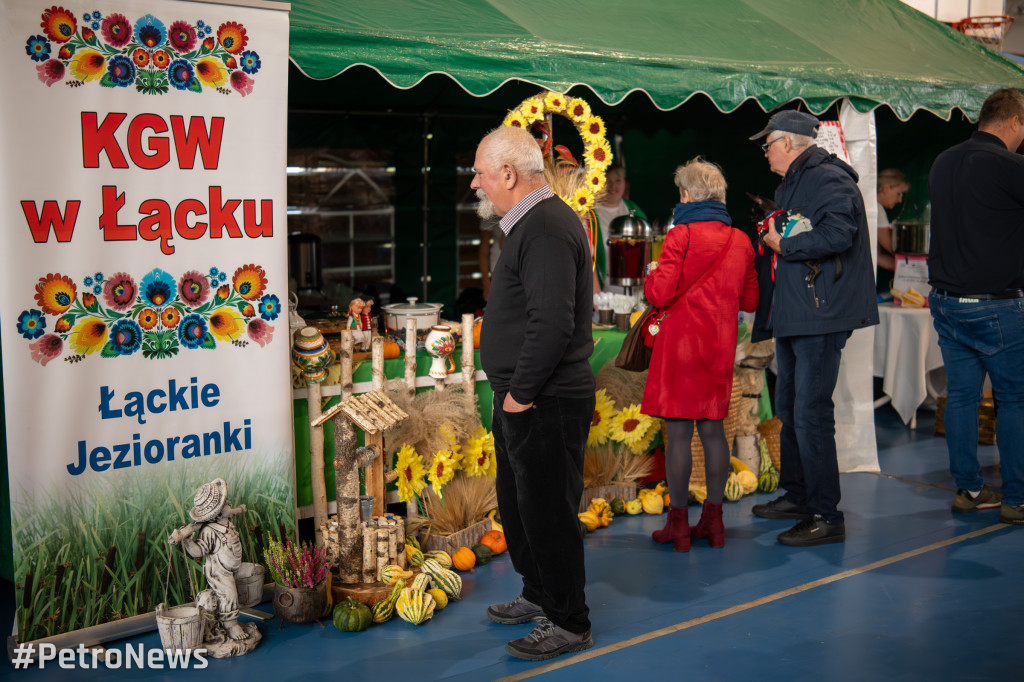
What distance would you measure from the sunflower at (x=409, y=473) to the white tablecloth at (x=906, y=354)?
149 inches

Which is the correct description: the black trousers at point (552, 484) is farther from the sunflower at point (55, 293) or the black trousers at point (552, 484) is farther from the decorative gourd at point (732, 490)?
the decorative gourd at point (732, 490)

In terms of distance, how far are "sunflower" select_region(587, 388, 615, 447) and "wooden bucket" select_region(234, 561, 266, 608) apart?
1778 millimetres

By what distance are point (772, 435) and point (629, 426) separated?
108 centimetres

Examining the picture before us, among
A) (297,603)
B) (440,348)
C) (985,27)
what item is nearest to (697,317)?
(440,348)

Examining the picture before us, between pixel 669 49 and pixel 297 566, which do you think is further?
pixel 669 49

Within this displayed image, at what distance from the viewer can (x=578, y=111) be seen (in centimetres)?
468

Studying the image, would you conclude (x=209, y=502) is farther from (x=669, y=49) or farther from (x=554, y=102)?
(x=669, y=49)

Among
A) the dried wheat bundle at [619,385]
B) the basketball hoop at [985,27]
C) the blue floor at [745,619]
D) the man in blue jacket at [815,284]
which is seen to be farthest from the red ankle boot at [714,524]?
the basketball hoop at [985,27]

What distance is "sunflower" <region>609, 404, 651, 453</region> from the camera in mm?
4707

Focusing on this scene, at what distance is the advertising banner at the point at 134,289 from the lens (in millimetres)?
3094

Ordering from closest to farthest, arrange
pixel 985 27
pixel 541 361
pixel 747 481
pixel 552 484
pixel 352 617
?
pixel 541 361 < pixel 552 484 < pixel 352 617 < pixel 747 481 < pixel 985 27

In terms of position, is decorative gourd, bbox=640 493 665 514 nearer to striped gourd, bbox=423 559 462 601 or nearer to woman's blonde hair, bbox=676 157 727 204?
striped gourd, bbox=423 559 462 601

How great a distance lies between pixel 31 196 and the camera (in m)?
3.06

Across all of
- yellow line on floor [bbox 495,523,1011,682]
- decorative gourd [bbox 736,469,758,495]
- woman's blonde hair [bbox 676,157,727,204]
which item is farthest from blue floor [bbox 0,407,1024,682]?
woman's blonde hair [bbox 676,157,727,204]
